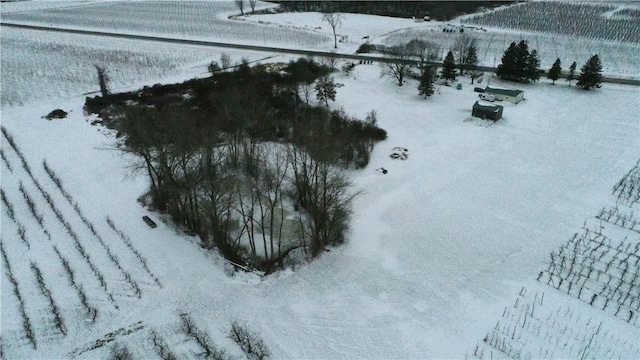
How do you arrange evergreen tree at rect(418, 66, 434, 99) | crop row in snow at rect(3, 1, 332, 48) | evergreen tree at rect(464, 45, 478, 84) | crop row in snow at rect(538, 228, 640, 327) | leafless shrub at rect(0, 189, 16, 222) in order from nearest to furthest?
crop row in snow at rect(538, 228, 640, 327)
leafless shrub at rect(0, 189, 16, 222)
evergreen tree at rect(418, 66, 434, 99)
evergreen tree at rect(464, 45, 478, 84)
crop row in snow at rect(3, 1, 332, 48)

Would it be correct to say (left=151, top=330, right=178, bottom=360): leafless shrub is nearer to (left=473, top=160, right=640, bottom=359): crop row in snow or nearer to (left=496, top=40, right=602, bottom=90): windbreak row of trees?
(left=473, top=160, right=640, bottom=359): crop row in snow

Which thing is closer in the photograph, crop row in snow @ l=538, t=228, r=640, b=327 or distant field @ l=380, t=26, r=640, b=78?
crop row in snow @ l=538, t=228, r=640, b=327

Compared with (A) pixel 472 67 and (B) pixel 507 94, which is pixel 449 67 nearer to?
(A) pixel 472 67

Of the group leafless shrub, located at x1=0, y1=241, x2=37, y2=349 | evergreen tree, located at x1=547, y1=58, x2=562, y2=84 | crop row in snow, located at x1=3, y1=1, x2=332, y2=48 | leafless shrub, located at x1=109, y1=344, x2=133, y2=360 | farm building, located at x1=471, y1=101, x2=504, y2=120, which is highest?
crop row in snow, located at x1=3, y1=1, x2=332, y2=48

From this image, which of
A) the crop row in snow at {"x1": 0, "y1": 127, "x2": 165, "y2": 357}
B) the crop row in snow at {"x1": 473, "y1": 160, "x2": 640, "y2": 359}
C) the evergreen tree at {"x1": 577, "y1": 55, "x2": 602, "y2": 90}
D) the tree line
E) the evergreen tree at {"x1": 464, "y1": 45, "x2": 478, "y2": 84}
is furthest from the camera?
the evergreen tree at {"x1": 464, "y1": 45, "x2": 478, "y2": 84}

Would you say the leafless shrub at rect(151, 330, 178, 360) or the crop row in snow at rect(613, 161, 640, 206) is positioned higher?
the crop row in snow at rect(613, 161, 640, 206)

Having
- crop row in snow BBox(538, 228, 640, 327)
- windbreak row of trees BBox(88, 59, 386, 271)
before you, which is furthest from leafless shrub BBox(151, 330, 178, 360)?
crop row in snow BBox(538, 228, 640, 327)

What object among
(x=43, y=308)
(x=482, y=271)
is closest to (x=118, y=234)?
(x=43, y=308)

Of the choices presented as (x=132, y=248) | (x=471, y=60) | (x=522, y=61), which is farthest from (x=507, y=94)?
(x=132, y=248)
